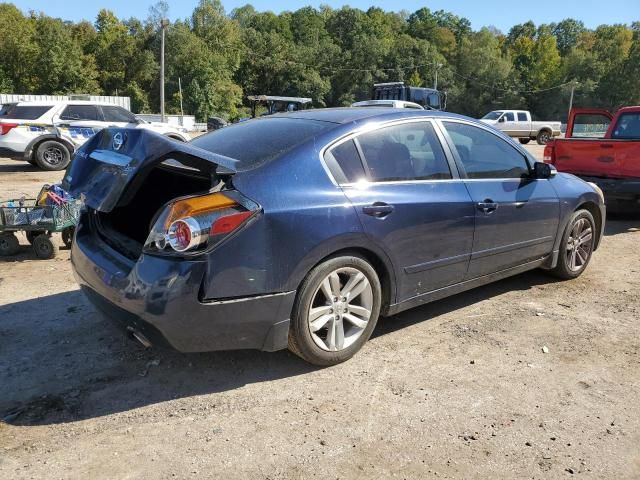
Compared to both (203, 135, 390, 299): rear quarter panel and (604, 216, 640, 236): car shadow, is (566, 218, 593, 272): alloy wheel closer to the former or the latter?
(604, 216, 640, 236): car shadow

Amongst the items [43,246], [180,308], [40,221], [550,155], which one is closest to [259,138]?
[180,308]

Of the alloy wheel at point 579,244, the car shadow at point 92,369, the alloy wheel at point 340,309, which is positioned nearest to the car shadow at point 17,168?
the car shadow at point 92,369

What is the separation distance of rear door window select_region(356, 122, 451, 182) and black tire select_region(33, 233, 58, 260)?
12.4 feet

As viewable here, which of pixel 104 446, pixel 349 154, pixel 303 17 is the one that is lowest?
pixel 104 446

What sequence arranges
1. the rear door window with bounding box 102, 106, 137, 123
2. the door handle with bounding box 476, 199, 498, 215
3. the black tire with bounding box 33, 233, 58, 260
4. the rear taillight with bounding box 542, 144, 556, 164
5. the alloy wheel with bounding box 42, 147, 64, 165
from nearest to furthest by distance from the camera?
1. the door handle with bounding box 476, 199, 498, 215
2. the black tire with bounding box 33, 233, 58, 260
3. the rear taillight with bounding box 542, 144, 556, 164
4. the alloy wheel with bounding box 42, 147, 64, 165
5. the rear door window with bounding box 102, 106, 137, 123

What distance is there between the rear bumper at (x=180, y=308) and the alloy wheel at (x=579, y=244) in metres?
3.23

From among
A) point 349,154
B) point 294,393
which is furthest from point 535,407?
point 349,154

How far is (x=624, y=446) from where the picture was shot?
2.73 meters

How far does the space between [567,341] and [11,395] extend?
3576 millimetres

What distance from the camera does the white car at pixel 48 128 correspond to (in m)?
12.8

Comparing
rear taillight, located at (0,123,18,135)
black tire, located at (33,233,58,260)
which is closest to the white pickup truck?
rear taillight, located at (0,123,18,135)

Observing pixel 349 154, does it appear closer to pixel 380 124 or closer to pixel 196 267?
pixel 380 124

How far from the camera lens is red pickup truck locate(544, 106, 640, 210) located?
302 inches

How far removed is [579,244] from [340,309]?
3000 millimetres
